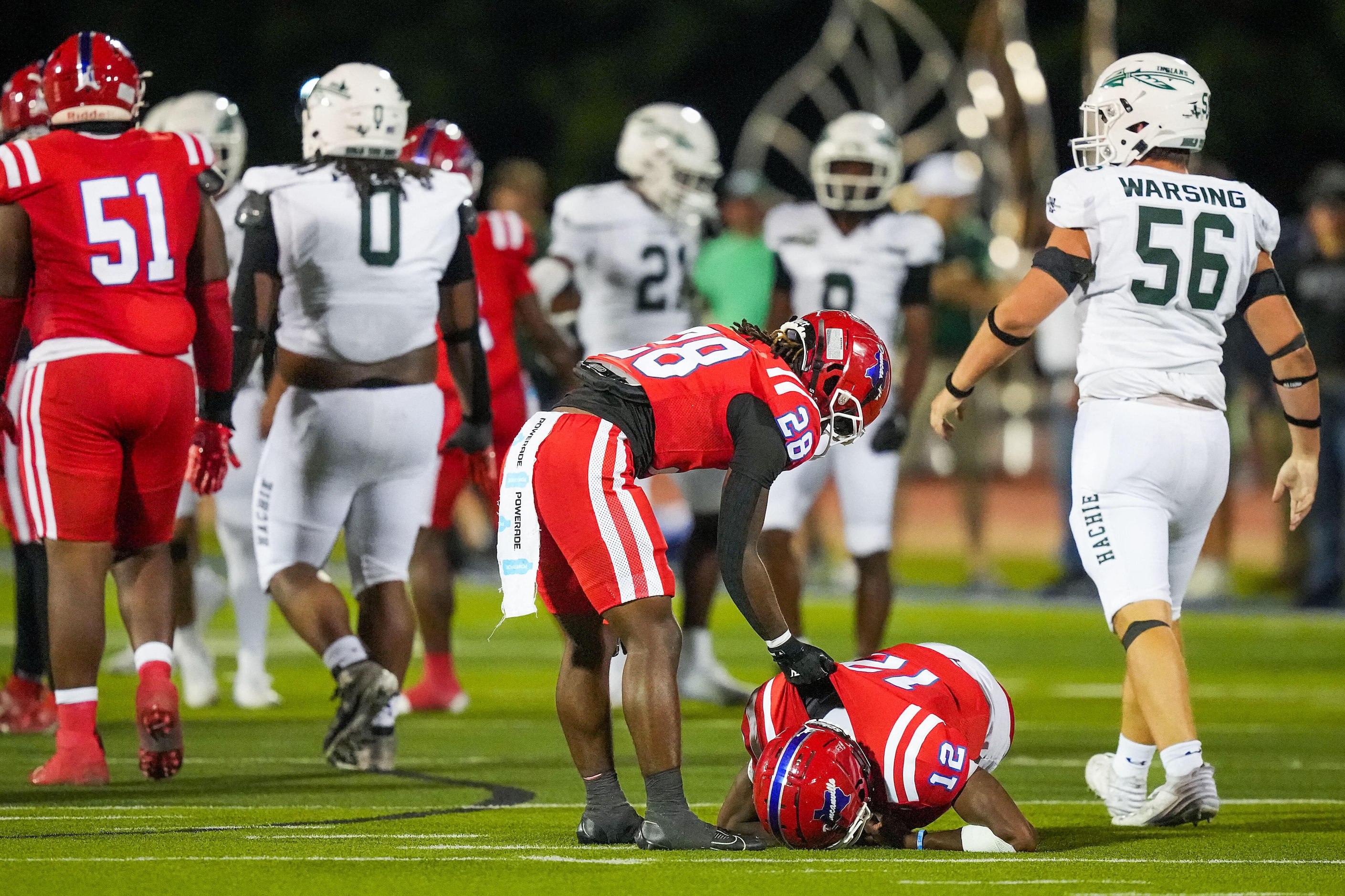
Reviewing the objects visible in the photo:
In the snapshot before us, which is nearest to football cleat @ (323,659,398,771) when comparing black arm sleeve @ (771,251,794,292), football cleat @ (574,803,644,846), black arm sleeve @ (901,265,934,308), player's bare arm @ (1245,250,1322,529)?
football cleat @ (574,803,644,846)

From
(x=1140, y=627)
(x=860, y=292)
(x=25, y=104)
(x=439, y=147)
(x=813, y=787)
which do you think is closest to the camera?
(x=813, y=787)

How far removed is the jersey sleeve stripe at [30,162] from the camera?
6004mm

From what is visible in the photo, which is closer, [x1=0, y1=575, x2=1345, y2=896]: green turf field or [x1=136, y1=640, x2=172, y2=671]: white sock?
[x1=0, y1=575, x2=1345, y2=896]: green turf field

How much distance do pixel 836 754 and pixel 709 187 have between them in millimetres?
4738

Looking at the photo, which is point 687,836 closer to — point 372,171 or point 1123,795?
point 1123,795

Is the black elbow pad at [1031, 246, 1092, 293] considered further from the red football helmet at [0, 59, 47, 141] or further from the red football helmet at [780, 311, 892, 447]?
the red football helmet at [0, 59, 47, 141]

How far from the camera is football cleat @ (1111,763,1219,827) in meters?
5.52

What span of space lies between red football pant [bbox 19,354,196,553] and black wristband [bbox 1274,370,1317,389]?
3196 millimetres

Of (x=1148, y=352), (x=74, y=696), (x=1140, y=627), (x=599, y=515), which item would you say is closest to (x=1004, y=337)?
(x=1148, y=352)

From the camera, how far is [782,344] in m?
5.27

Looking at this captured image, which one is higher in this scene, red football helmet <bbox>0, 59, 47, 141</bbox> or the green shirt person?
red football helmet <bbox>0, 59, 47, 141</bbox>

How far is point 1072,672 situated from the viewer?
405 inches

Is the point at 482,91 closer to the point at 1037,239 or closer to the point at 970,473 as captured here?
the point at 1037,239

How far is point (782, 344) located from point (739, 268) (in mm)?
7225
